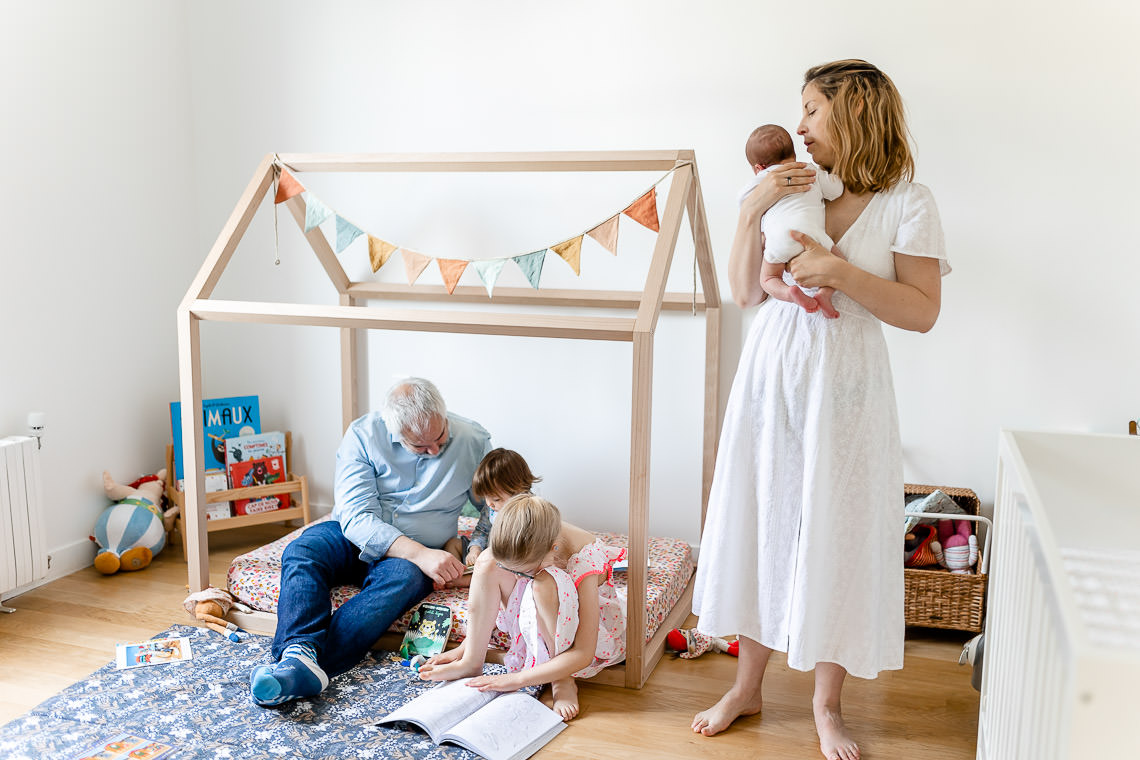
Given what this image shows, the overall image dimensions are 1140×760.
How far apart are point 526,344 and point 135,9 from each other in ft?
5.87

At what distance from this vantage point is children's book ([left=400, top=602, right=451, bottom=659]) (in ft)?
7.89

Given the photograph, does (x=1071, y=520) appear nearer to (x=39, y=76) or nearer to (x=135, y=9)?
(x=39, y=76)

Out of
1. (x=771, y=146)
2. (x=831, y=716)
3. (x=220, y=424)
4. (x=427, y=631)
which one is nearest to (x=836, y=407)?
(x=771, y=146)

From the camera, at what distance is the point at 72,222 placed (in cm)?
299

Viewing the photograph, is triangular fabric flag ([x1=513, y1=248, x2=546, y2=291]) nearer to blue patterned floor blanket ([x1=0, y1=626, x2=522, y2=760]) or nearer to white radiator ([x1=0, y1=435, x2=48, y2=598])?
blue patterned floor blanket ([x1=0, y1=626, x2=522, y2=760])

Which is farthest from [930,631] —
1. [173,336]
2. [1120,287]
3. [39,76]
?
[39,76]

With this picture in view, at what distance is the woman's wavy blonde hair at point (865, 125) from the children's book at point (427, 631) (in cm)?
Answer: 148

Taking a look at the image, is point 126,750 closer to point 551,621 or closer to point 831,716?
point 551,621

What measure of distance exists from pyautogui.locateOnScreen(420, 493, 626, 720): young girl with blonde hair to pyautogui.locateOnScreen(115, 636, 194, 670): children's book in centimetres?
67

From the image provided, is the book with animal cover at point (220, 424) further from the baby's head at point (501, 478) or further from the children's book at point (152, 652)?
the baby's head at point (501, 478)

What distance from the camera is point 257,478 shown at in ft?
10.8

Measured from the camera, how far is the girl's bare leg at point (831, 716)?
197 centimetres

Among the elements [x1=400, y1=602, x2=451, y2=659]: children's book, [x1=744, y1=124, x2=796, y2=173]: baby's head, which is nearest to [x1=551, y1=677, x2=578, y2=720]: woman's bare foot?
[x1=400, y1=602, x2=451, y2=659]: children's book

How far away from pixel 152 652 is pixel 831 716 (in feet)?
5.56
